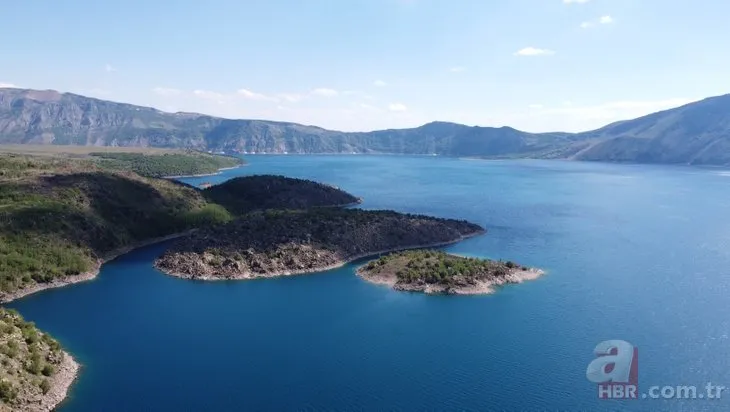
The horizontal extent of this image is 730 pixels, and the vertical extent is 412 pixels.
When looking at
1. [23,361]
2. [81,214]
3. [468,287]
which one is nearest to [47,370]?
[23,361]

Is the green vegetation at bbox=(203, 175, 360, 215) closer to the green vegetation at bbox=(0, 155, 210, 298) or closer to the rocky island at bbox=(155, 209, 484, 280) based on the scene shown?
the green vegetation at bbox=(0, 155, 210, 298)

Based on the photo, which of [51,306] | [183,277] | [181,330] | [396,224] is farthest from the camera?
[396,224]

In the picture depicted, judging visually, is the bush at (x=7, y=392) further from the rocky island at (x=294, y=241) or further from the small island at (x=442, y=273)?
the small island at (x=442, y=273)

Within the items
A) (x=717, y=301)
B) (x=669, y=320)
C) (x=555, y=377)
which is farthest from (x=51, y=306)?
(x=717, y=301)

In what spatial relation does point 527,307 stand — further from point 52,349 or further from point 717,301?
point 52,349

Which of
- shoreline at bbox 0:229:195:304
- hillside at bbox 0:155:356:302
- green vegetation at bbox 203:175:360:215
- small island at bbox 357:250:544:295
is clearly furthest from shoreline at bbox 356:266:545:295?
green vegetation at bbox 203:175:360:215

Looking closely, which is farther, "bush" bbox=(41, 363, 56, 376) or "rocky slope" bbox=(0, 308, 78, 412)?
"bush" bbox=(41, 363, 56, 376)
